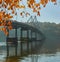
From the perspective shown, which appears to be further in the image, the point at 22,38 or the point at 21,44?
the point at 22,38

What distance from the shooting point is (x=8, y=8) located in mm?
5539

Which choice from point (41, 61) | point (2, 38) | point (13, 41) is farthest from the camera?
point (2, 38)

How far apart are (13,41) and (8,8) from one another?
9956 cm

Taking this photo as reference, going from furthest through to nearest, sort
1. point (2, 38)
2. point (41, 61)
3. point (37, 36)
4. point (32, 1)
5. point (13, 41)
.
Answer: point (2, 38), point (37, 36), point (13, 41), point (41, 61), point (32, 1)

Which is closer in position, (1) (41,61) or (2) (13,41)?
(1) (41,61)

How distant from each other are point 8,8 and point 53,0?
A: 95 centimetres

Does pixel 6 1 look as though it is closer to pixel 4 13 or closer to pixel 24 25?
pixel 4 13

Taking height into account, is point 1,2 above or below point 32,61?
above

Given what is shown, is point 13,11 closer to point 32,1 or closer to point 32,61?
point 32,1

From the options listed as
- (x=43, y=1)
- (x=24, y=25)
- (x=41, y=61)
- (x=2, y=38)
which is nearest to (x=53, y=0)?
(x=43, y=1)

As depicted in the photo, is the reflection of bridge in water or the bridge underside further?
the bridge underside

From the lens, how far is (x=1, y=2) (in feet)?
17.7

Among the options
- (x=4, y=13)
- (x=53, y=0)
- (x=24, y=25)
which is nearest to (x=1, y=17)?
(x=4, y=13)

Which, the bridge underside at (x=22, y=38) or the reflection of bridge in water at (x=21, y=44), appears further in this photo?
the bridge underside at (x=22, y=38)
